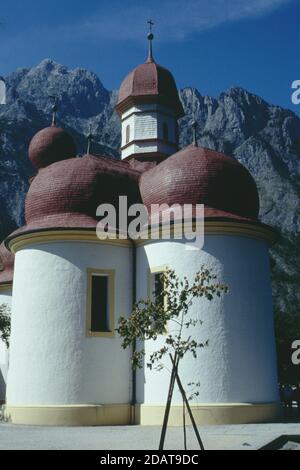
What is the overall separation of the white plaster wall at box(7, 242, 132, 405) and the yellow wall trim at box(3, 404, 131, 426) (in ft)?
0.71

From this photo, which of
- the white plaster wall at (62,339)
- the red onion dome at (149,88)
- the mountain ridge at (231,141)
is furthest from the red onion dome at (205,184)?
the mountain ridge at (231,141)

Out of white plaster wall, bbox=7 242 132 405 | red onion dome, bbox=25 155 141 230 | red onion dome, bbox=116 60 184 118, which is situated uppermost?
red onion dome, bbox=116 60 184 118

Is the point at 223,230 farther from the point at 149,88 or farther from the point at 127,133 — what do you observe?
the point at 149,88

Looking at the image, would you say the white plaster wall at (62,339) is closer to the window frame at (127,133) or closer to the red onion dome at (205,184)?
the red onion dome at (205,184)

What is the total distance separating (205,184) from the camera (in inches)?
732

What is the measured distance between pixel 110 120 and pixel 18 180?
128 feet

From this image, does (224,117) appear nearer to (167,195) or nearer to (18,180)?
(18,180)

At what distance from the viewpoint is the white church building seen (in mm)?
16781

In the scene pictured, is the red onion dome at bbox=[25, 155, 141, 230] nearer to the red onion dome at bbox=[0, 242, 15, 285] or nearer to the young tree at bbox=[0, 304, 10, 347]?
the young tree at bbox=[0, 304, 10, 347]

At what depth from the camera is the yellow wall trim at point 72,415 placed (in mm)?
16750

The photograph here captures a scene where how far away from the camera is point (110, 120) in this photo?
113500 mm

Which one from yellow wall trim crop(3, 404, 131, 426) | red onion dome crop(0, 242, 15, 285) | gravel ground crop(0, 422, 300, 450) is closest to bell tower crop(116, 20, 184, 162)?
red onion dome crop(0, 242, 15, 285)

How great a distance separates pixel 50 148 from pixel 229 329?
1231 centimetres
